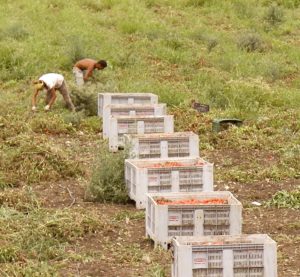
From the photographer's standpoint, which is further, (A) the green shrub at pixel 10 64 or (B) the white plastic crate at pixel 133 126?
(A) the green shrub at pixel 10 64

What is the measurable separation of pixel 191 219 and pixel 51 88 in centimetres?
651

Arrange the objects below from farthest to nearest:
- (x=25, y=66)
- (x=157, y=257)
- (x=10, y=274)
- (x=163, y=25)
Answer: (x=163, y=25)
(x=25, y=66)
(x=157, y=257)
(x=10, y=274)

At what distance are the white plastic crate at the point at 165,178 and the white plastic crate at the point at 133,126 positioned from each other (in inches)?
92.9

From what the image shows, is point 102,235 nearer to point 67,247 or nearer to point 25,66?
point 67,247

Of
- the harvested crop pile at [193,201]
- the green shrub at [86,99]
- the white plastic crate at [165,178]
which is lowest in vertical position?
the green shrub at [86,99]

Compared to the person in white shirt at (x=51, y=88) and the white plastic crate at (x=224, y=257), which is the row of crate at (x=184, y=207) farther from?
the person in white shirt at (x=51, y=88)

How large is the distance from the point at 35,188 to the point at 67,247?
218cm

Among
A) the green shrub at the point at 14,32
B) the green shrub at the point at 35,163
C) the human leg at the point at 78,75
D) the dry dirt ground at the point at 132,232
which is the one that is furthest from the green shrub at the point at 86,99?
the green shrub at the point at 14,32

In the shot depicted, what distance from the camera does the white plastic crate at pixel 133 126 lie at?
1121 cm

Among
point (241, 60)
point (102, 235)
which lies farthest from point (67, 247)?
point (241, 60)

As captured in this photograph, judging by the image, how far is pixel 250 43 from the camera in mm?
18719

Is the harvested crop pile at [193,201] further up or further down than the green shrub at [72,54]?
further up

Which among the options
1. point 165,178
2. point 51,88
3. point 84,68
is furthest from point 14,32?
point 165,178

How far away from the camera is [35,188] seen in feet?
30.2
